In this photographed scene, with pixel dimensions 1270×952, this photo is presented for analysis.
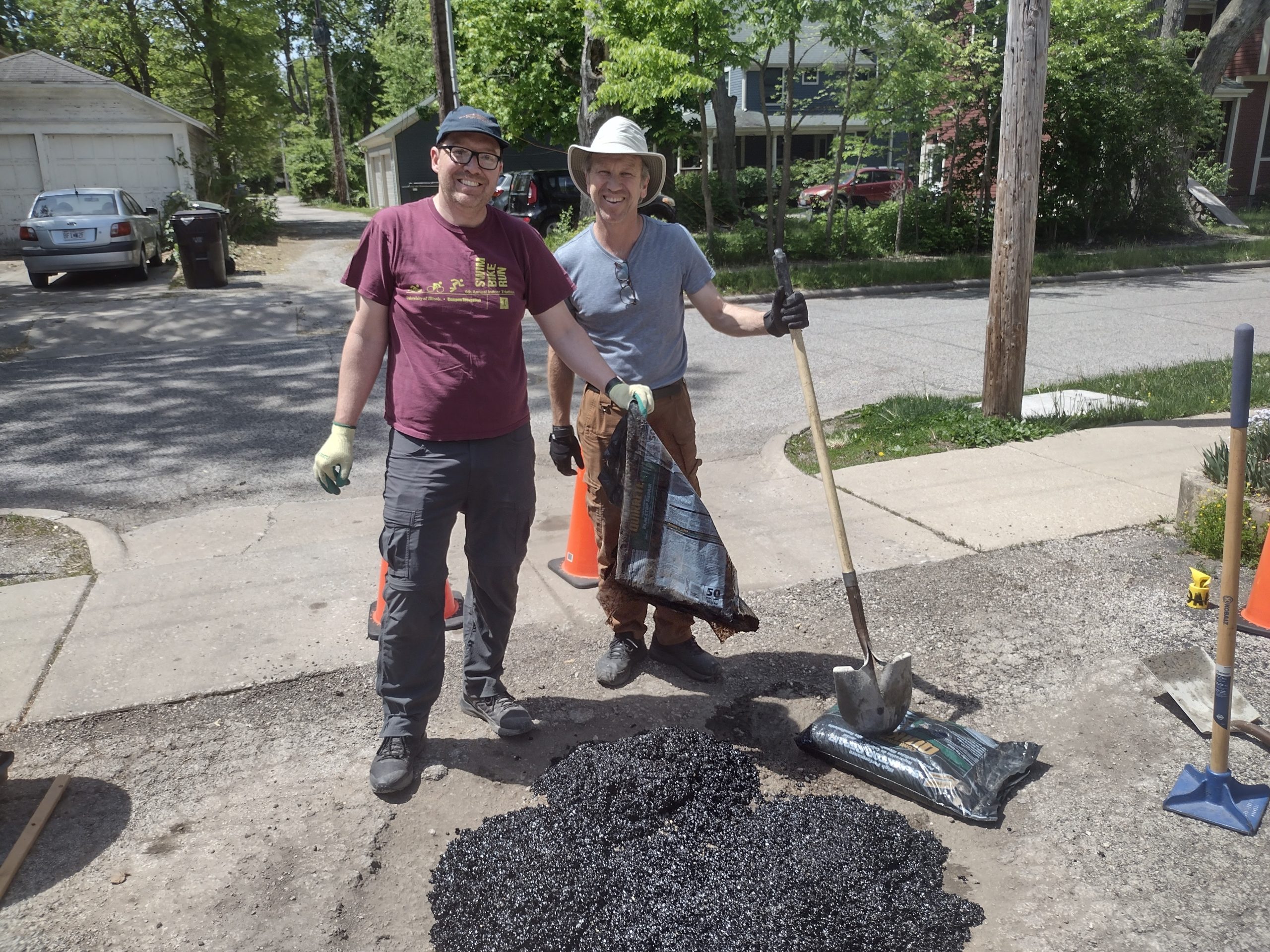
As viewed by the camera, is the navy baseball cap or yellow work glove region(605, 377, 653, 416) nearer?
the navy baseball cap

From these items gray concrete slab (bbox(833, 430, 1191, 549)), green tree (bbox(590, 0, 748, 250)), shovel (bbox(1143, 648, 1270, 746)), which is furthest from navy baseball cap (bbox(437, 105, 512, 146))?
green tree (bbox(590, 0, 748, 250))

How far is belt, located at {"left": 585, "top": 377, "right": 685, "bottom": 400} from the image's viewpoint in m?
3.81

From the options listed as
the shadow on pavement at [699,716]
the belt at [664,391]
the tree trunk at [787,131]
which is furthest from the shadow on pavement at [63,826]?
the tree trunk at [787,131]

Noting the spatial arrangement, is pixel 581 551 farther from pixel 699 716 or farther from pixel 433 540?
pixel 433 540

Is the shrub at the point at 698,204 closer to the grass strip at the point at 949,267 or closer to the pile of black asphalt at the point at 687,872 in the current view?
the grass strip at the point at 949,267

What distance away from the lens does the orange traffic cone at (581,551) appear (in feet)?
16.0

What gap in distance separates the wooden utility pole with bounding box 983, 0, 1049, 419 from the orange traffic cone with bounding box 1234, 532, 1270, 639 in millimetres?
3086

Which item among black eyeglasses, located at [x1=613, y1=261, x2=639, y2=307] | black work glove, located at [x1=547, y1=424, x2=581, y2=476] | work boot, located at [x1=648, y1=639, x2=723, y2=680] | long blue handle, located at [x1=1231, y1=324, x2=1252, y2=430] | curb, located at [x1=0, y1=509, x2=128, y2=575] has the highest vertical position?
black eyeglasses, located at [x1=613, y1=261, x2=639, y2=307]

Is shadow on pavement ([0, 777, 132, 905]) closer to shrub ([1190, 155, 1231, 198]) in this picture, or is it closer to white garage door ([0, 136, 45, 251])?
white garage door ([0, 136, 45, 251])

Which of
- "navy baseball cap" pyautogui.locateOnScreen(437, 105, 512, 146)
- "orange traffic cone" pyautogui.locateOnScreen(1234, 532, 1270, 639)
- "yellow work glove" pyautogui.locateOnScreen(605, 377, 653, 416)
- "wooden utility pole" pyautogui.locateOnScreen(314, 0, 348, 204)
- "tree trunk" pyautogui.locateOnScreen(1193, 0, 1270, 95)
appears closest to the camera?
"navy baseball cap" pyautogui.locateOnScreen(437, 105, 512, 146)

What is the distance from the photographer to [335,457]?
3.23 metres

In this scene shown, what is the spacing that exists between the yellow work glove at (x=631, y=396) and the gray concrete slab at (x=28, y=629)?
8.18ft

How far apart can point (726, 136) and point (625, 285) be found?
21.3 metres

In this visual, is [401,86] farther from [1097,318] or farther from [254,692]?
[254,692]
